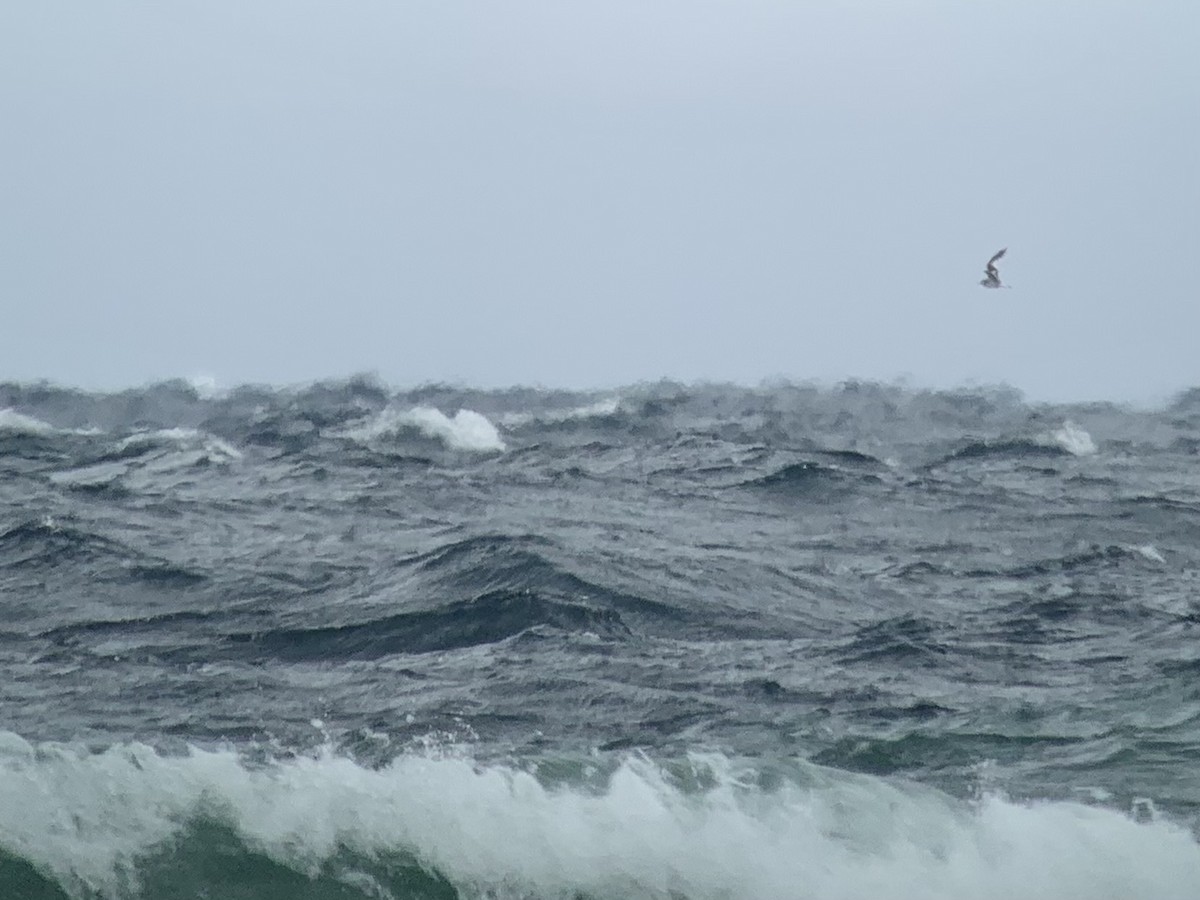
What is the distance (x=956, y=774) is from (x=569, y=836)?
2.15 meters

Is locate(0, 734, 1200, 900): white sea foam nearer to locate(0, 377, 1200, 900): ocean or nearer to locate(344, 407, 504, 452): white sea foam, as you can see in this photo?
locate(0, 377, 1200, 900): ocean

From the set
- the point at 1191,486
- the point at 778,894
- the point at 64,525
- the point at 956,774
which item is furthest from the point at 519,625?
the point at 1191,486

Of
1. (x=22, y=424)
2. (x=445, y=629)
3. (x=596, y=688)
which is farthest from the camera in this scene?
(x=22, y=424)

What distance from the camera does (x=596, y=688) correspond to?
966 cm

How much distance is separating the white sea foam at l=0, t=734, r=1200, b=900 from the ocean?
2cm

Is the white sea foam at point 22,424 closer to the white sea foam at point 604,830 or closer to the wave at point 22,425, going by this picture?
the wave at point 22,425

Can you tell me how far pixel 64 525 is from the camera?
15781 mm

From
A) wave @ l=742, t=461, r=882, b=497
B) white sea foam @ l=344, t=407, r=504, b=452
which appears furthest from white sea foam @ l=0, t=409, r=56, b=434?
wave @ l=742, t=461, r=882, b=497

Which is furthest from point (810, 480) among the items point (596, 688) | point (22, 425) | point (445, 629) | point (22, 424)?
point (22, 424)

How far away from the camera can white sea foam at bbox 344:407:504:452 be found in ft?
93.6

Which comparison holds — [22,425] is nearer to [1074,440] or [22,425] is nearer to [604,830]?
[1074,440]

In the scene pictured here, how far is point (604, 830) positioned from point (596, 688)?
269 centimetres

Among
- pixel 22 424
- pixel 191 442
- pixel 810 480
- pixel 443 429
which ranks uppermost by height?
pixel 810 480

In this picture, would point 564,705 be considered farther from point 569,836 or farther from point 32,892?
point 32,892
